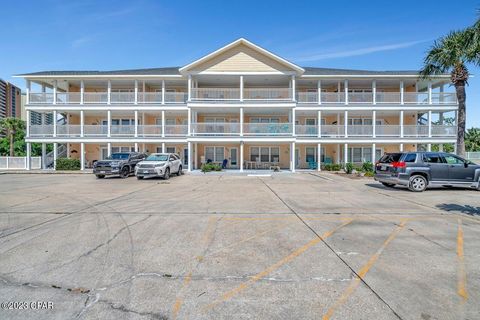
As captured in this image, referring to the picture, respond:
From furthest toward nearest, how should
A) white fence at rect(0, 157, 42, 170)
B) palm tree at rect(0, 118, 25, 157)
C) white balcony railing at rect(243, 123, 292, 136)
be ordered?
palm tree at rect(0, 118, 25, 157) → white fence at rect(0, 157, 42, 170) → white balcony railing at rect(243, 123, 292, 136)

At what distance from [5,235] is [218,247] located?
16.1 ft

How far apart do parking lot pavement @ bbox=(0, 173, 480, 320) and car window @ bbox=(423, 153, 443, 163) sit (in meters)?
4.97

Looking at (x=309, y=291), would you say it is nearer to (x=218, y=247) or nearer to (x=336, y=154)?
(x=218, y=247)

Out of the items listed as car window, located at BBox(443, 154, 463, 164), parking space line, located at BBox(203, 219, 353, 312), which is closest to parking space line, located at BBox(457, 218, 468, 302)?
parking space line, located at BBox(203, 219, 353, 312)

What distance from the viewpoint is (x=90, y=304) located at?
10.3ft

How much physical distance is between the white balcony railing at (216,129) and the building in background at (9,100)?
52219 millimetres

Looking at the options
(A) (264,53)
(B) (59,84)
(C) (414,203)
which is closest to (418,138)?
(A) (264,53)

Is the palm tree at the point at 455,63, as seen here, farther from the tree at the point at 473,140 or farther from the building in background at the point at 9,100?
the building in background at the point at 9,100

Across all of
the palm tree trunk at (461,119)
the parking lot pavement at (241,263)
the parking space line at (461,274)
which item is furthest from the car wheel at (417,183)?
the parking space line at (461,274)

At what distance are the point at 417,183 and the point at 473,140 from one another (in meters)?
39.9

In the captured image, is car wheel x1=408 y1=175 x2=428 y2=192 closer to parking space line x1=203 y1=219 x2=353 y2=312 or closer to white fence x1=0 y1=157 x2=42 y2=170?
parking space line x1=203 y1=219 x2=353 y2=312

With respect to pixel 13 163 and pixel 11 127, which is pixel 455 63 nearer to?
pixel 13 163

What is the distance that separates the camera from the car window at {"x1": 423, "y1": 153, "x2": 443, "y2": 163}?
12.7 m

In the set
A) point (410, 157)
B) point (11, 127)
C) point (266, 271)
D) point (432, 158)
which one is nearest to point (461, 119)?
point (432, 158)
